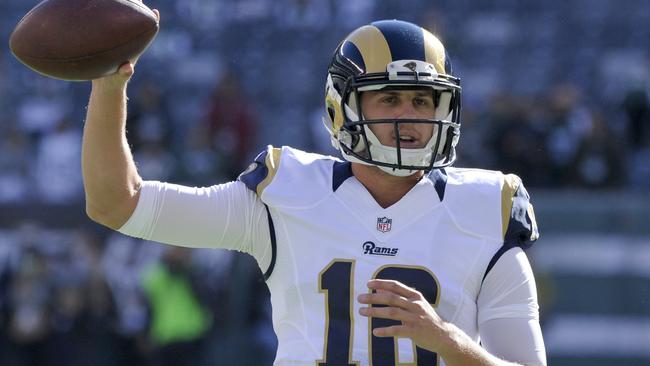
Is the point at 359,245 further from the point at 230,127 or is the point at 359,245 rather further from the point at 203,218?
the point at 230,127

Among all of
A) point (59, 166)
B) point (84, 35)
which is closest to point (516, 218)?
point (84, 35)

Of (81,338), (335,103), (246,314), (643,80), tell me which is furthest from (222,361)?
(335,103)

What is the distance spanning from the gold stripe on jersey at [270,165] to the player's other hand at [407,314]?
55cm

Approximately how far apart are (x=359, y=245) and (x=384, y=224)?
0.09 m

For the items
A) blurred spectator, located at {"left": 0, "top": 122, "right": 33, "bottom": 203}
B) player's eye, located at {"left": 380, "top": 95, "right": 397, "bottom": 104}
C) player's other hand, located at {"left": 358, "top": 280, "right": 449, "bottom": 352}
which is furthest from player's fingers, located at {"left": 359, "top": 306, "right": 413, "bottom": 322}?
blurred spectator, located at {"left": 0, "top": 122, "right": 33, "bottom": 203}

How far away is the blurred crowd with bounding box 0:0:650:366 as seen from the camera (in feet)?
27.8

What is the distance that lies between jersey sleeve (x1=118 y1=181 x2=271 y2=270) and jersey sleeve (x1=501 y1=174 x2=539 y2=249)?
2.10 feet

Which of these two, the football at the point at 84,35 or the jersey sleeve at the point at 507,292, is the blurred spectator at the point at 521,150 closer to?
the jersey sleeve at the point at 507,292

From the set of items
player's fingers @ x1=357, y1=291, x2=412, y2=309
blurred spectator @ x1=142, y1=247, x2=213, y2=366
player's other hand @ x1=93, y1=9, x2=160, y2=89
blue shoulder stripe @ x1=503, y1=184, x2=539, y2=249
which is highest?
player's other hand @ x1=93, y1=9, x2=160, y2=89

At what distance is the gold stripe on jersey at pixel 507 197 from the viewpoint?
3051mm

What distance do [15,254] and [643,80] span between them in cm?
524

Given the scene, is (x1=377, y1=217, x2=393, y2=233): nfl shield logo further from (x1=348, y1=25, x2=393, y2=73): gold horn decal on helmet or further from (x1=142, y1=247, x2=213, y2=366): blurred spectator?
(x1=142, y1=247, x2=213, y2=366): blurred spectator

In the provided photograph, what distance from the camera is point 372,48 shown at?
3172 millimetres

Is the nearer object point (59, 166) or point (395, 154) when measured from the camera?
A: point (395, 154)
